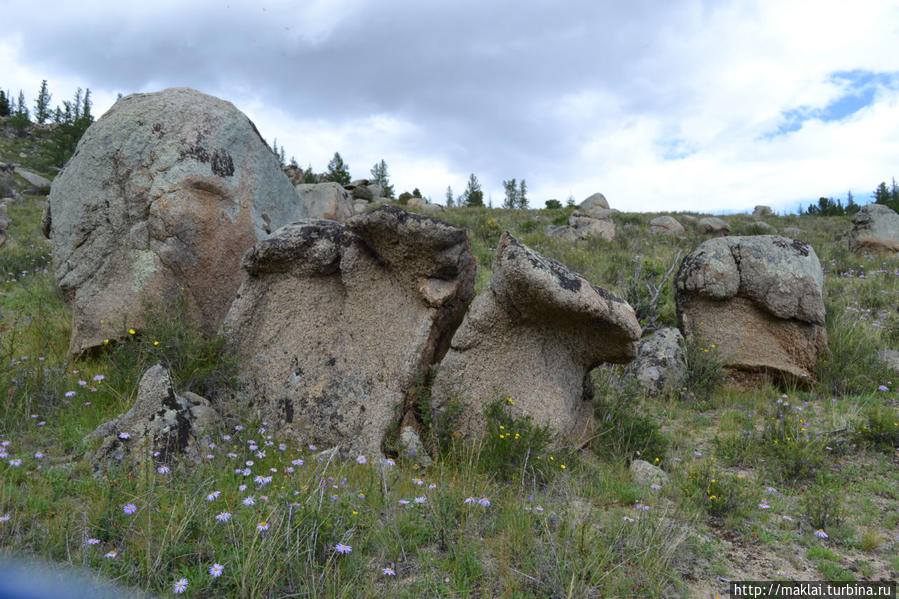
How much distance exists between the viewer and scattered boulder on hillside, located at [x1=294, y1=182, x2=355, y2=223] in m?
18.6

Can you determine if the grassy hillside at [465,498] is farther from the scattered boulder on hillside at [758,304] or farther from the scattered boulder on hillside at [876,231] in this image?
the scattered boulder on hillside at [876,231]

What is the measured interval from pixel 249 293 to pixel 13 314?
16.7 ft

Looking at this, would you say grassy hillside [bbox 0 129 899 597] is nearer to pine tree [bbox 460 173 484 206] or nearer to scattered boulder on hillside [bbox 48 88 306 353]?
scattered boulder on hillside [bbox 48 88 306 353]

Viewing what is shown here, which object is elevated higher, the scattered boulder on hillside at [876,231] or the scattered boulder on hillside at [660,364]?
the scattered boulder on hillside at [876,231]

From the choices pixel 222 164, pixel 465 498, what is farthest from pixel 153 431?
pixel 222 164

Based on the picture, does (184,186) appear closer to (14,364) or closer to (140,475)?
(14,364)

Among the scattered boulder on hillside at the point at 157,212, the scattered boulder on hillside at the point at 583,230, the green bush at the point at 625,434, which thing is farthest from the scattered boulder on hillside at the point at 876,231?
the scattered boulder on hillside at the point at 157,212

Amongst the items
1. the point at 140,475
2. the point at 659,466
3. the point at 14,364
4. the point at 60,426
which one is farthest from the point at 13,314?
the point at 659,466

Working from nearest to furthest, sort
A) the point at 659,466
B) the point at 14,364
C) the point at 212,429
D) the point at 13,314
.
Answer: the point at 212,429
the point at 659,466
the point at 14,364
the point at 13,314

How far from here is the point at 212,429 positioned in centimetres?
454

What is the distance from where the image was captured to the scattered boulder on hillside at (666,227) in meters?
20.9

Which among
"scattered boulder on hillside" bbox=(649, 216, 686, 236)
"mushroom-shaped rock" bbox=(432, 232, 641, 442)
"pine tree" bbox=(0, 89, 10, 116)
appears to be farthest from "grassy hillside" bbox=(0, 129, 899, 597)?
"pine tree" bbox=(0, 89, 10, 116)

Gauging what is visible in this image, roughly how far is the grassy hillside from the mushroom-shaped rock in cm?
33

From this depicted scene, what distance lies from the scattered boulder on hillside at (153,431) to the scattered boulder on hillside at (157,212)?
7.27 ft
